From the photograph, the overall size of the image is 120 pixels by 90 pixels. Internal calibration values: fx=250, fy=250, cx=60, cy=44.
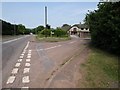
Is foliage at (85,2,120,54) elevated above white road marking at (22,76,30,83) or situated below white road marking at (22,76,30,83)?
above

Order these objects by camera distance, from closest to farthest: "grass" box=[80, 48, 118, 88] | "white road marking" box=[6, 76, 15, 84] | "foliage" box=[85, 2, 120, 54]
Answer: "white road marking" box=[6, 76, 15, 84]
"grass" box=[80, 48, 118, 88]
"foliage" box=[85, 2, 120, 54]

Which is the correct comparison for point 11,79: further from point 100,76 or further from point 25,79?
point 100,76

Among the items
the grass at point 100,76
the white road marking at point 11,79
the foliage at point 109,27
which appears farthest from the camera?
the foliage at point 109,27

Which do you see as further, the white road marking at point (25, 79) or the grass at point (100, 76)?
the grass at point (100, 76)

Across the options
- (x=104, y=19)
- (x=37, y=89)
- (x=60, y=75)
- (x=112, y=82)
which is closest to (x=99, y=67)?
(x=112, y=82)

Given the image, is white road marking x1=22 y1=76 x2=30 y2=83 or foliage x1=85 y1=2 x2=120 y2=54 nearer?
white road marking x1=22 y1=76 x2=30 y2=83

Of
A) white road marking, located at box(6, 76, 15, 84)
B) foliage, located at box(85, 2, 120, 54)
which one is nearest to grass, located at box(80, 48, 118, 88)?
white road marking, located at box(6, 76, 15, 84)

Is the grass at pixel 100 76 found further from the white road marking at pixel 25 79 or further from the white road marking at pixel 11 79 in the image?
the white road marking at pixel 11 79

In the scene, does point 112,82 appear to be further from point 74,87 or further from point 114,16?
point 114,16

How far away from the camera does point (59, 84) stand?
8352 mm

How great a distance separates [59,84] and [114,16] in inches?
439

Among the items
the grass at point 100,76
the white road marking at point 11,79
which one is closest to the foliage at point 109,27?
the grass at point 100,76

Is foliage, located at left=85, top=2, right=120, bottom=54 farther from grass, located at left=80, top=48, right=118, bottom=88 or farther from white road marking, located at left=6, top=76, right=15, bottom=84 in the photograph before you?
white road marking, located at left=6, top=76, right=15, bottom=84

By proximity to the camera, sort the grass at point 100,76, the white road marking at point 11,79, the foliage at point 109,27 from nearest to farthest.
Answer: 1. the white road marking at point 11,79
2. the grass at point 100,76
3. the foliage at point 109,27
